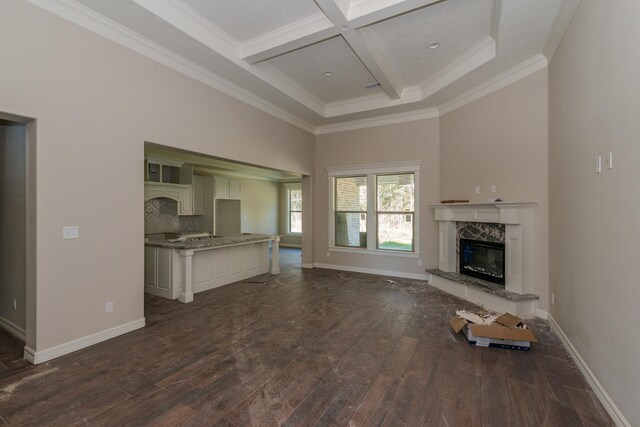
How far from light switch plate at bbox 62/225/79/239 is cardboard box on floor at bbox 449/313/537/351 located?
13.1ft

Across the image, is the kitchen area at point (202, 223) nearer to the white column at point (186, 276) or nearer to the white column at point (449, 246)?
the white column at point (186, 276)

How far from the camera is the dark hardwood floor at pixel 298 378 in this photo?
1940mm

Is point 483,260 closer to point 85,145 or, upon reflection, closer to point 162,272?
point 162,272

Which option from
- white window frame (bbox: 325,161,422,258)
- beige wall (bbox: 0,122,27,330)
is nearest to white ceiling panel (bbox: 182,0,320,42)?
beige wall (bbox: 0,122,27,330)

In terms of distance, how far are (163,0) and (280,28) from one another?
1.26 m

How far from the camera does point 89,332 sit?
2.93 m

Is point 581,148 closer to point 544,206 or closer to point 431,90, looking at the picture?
point 544,206

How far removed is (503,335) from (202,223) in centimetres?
715

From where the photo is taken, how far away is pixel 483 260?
15.0ft

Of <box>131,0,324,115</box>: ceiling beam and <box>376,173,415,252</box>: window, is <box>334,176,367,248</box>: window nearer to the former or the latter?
<box>376,173,415,252</box>: window

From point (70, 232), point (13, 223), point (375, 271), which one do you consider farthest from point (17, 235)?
point (375, 271)

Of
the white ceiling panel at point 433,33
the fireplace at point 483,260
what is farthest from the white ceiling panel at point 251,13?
the fireplace at point 483,260

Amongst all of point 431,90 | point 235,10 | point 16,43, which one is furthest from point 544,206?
point 16,43

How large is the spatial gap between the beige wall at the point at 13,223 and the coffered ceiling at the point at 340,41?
1.45 metres
